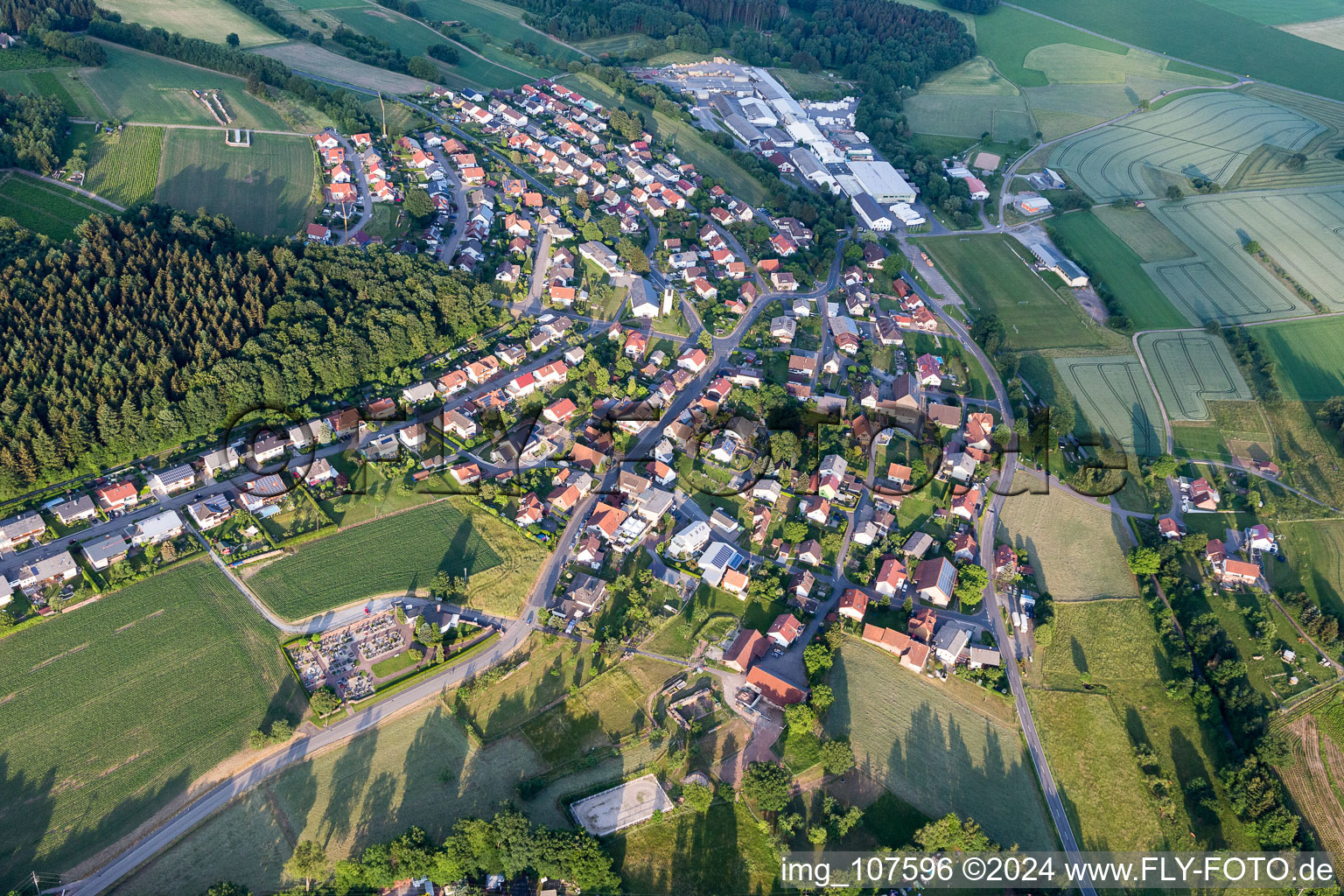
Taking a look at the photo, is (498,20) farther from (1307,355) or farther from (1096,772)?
(1096,772)

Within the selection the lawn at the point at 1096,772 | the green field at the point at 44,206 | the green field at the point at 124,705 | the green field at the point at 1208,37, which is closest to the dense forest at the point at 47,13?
the green field at the point at 44,206

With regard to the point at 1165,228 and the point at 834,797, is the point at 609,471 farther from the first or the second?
the point at 1165,228

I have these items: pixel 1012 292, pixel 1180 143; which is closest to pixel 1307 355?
pixel 1012 292

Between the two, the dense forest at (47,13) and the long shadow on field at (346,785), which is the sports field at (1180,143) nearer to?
the long shadow on field at (346,785)

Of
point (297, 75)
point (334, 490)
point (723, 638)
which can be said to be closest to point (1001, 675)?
point (723, 638)

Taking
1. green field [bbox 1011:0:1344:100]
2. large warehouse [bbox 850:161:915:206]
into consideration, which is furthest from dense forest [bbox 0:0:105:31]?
green field [bbox 1011:0:1344:100]

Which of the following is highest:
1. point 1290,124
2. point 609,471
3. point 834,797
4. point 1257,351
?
point 1290,124
